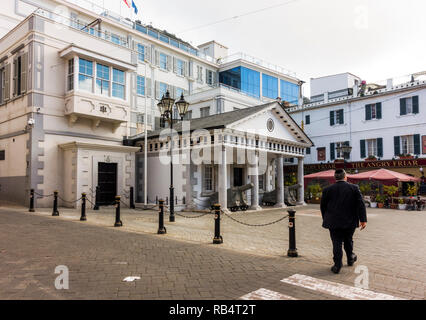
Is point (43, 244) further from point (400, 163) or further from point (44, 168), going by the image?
point (400, 163)

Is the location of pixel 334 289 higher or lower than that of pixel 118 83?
lower

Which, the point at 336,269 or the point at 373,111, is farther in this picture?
the point at 373,111

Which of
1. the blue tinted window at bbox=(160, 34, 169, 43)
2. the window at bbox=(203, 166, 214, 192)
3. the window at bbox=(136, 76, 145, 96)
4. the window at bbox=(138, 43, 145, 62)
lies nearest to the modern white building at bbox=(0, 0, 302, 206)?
the window at bbox=(203, 166, 214, 192)

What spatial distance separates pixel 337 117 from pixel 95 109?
23.6m

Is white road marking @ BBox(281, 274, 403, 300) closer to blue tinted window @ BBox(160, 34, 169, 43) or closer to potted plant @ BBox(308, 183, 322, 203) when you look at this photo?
potted plant @ BBox(308, 183, 322, 203)

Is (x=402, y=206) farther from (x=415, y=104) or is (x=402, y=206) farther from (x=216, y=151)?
(x=216, y=151)

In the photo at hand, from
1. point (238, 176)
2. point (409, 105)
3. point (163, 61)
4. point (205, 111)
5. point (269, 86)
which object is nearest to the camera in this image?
point (238, 176)

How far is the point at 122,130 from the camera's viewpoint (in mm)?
20609

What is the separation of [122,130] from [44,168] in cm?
549

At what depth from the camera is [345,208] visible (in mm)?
5746

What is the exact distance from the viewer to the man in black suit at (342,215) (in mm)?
5684

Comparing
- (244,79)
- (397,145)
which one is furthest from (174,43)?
(397,145)

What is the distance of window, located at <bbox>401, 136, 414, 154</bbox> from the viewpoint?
2604 cm

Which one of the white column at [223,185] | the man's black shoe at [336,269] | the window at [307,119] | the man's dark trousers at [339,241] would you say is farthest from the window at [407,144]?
the man's black shoe at [336,269]
